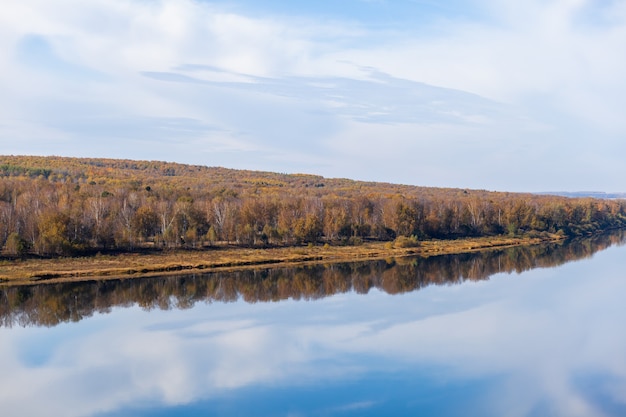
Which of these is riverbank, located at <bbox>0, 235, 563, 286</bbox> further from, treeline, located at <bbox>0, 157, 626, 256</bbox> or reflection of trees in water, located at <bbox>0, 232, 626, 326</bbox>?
reflection of trees in water, located at <bbox>0, 232, 626, 326</bbox>

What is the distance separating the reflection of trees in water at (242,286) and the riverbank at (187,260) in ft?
5.82

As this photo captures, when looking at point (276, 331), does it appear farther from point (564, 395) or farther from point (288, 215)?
point (288, 215)

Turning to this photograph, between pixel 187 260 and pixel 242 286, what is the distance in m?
7.64

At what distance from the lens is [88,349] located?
59.1ft

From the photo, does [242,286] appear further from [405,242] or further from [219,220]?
[405,242]

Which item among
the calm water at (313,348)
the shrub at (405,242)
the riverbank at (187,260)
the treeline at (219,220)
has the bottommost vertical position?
the calm water at (313,348)

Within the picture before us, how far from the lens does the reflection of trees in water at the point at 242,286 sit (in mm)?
23703

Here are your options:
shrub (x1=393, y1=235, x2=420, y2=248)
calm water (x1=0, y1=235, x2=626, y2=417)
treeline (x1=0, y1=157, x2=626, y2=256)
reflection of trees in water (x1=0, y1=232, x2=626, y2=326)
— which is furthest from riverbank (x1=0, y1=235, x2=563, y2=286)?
calm water (x1=0, y1=235, x2=626, y2=417)

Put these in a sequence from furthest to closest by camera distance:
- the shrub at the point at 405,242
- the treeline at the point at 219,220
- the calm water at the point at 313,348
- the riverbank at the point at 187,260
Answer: the shrub at the point at 405,242
the treeline at the point at 219,220
the riverbank at the point at 187,260
the calm water at the point at 313,348

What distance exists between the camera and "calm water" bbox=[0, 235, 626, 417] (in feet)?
45.3

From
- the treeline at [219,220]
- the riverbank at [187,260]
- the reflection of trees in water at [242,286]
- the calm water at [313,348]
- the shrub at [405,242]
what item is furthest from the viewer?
the shrub at [405,242]

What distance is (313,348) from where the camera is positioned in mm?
18234

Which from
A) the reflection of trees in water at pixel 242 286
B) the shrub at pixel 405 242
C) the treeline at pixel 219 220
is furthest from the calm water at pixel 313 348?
Result: the shrub at pixel 405 242

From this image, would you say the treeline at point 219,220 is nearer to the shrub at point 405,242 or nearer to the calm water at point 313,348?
the shrub at point 405,242
